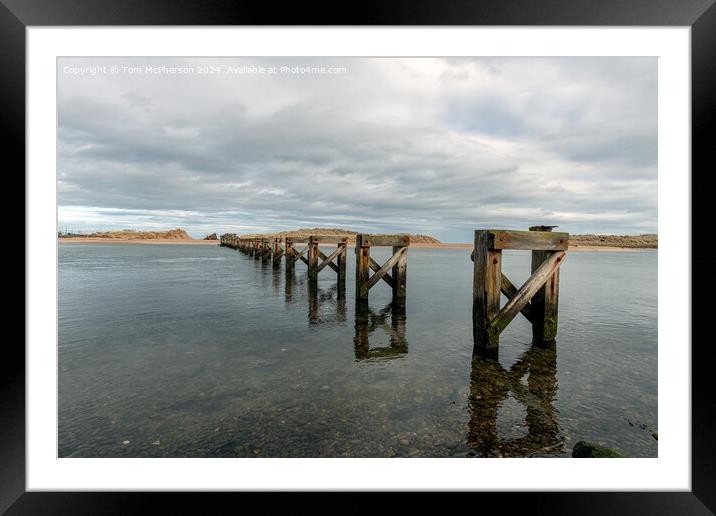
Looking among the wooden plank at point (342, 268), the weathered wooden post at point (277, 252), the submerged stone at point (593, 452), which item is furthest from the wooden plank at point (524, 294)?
the weathered wooden post at point (277, 252)

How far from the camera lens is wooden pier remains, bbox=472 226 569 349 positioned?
19.3 feet

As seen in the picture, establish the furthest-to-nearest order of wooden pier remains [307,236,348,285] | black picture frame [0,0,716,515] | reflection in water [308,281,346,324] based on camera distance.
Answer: wooden pier remains [307,236,348,285] < reflection in water [308,281,346,324] < black picture frame [0,0,716,515]

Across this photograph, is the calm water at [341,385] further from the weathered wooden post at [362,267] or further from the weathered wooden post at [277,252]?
the weathered wooden post at [277,252]

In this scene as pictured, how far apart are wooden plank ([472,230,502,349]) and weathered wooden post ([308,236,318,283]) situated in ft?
37.1

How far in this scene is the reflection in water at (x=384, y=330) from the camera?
6480 mm

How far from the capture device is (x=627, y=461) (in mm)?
3105

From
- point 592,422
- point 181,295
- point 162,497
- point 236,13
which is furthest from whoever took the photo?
point 181,295

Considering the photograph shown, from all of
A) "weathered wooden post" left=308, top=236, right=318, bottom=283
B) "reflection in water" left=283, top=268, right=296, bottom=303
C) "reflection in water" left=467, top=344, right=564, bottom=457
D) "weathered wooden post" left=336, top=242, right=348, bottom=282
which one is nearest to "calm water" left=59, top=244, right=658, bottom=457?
"reflection in water" left=467, top=344, right=564, bottom=457

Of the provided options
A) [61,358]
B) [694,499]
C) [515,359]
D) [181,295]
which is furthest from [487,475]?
[181,295]

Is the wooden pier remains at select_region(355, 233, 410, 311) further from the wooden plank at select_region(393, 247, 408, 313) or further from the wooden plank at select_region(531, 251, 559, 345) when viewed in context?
the wooden plank at select_region(531, 251, 559, 345)

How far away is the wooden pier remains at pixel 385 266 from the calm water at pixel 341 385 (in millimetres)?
1144

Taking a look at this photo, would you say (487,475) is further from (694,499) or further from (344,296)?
(344,296)

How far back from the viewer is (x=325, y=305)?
11492mm

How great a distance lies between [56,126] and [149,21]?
1414 millimetres
